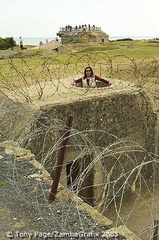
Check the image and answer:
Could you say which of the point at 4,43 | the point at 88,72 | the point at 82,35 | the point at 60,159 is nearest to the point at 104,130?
the point at 88,72

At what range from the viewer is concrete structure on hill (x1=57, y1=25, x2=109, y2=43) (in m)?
38.0

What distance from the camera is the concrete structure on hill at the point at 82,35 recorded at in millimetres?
37969

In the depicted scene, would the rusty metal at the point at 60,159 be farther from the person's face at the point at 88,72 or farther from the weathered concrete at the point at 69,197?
the person's face at the point at 88,72

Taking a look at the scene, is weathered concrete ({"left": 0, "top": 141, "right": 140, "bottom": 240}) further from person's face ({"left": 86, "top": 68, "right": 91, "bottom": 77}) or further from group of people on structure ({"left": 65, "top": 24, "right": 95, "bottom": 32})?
group of people on structure ({"left": 65, "top": 24, "right": 95, "bottom": 32})

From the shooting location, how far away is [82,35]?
40438 mm

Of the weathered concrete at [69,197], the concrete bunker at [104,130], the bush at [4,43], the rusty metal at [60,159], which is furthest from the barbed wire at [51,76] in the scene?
the bush at [4,43]

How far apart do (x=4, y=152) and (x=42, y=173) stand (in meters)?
1.12

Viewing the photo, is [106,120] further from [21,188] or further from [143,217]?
[21,188]

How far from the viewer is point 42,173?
5.02 m

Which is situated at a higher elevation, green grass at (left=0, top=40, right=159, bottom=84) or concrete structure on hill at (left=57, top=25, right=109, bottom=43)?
concrete structure on hill at (left=57, top=25, right=109, bottom=43)

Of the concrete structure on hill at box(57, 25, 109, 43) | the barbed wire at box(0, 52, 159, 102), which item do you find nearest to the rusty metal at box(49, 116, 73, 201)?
the barbed wire at box(0, 52, 159, 102)

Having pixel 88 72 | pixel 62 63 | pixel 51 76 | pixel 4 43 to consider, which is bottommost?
pixel 51 76

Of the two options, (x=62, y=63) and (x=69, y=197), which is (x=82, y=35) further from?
(x=69, y=197)

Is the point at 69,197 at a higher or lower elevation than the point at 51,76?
lower
